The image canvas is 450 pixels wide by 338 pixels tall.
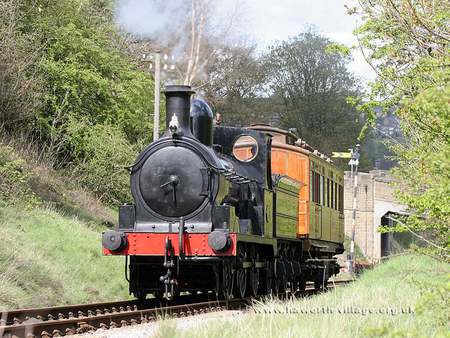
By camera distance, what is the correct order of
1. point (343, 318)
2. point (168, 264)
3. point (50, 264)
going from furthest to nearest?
1. point (50, 264)
2. point (168, 264)
3. point (343, 318)

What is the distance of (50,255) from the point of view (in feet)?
52.8

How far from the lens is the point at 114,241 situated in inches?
478

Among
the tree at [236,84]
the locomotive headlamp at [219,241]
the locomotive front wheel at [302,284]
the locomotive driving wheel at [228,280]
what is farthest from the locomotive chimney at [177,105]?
the tree at [236,84]

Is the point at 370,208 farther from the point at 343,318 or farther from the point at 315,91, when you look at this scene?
the point at 343,318

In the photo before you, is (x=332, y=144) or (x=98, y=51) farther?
(x=332, y=144)

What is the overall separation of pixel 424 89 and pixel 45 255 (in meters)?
10.8

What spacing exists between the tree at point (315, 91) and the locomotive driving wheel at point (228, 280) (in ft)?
144

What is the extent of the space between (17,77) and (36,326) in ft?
51.7

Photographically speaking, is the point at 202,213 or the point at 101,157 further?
the point at 101,157

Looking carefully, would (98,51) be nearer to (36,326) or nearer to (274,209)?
(274,209)

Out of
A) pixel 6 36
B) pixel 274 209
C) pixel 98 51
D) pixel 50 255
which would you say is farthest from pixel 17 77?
pixel 274 209

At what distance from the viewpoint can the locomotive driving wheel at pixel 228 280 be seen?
12.8 metres

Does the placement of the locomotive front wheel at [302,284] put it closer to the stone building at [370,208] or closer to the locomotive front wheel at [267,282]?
Result: the locomotive front wheel at [267,282]

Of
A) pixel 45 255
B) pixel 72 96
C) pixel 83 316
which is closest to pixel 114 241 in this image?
pixel 83 316
